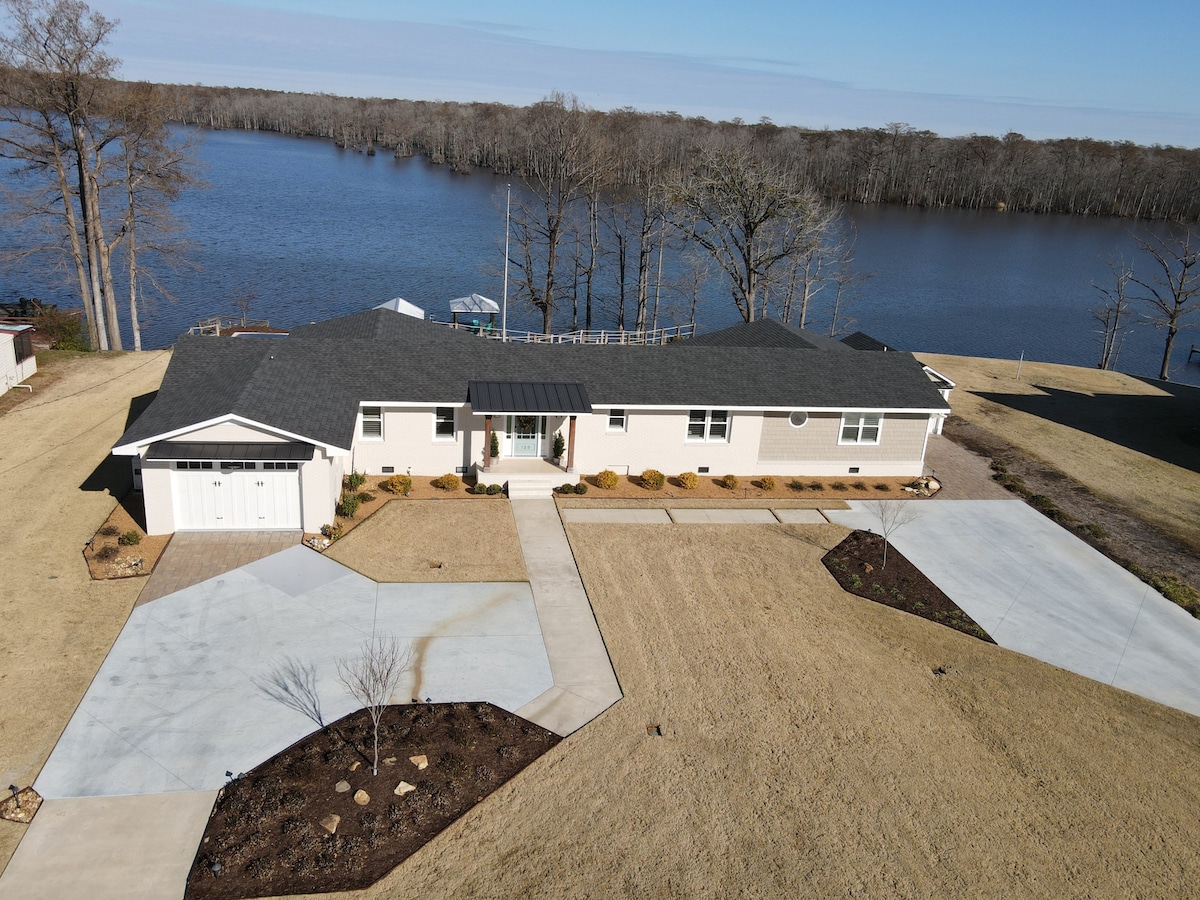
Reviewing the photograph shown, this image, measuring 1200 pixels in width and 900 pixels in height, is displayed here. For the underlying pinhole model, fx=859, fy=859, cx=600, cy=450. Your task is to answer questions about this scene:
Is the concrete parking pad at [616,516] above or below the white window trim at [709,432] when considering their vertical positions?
below

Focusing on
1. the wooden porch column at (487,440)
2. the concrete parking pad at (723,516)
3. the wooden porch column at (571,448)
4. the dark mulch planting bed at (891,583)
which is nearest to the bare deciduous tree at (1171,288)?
the dark mulch planting bed at (891,583)

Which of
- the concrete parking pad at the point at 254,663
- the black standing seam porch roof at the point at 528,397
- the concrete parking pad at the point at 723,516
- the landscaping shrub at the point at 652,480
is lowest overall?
the concrete parking pad at the point at 723,516

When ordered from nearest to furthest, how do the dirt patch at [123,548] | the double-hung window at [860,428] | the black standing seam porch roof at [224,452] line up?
the dirt patch at [123,548], the black standing seam porch roof at [224,452], the double-hung window at [860,428]

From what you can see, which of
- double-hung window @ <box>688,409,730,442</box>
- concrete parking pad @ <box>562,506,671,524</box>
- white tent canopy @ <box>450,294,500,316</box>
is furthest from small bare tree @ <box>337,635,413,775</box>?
white tent canopy @ <box>450,294,500,316</box>

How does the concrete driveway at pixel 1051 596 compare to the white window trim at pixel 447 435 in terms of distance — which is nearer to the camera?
the concrete driveway at pixel 1051 596

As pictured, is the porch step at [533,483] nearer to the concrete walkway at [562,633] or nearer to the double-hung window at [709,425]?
the concrete walkway at [562,633]

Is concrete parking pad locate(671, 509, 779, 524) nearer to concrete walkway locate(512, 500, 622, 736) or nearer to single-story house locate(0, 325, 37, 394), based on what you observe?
concrete walkway locate(512, 500, 622, 736)
